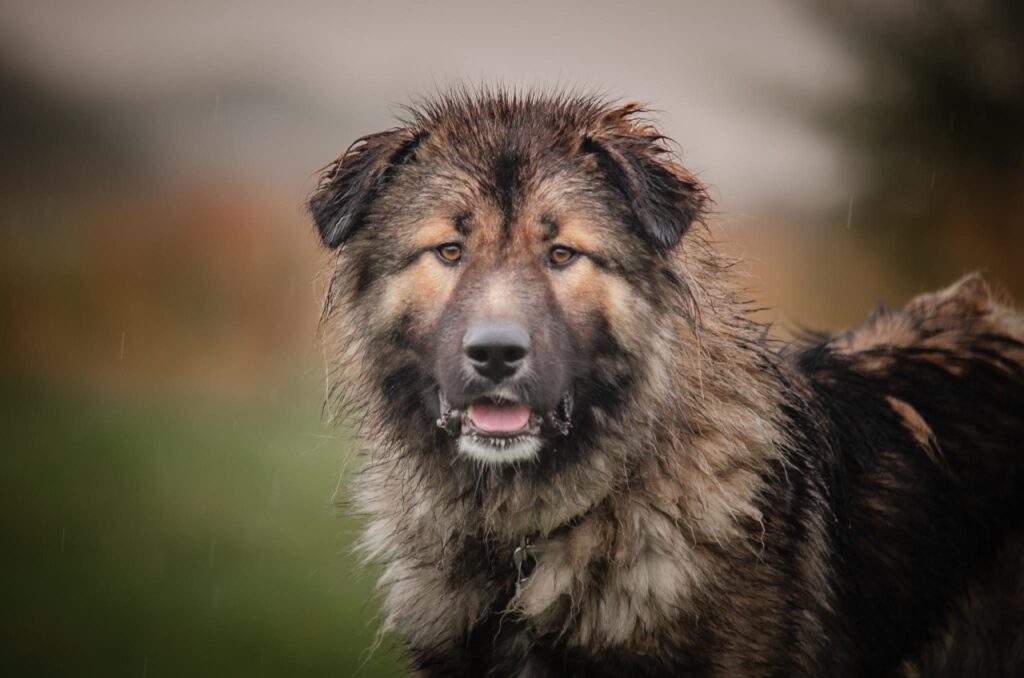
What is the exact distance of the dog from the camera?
11.1 feet

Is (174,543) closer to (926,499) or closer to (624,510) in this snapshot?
(624,510)

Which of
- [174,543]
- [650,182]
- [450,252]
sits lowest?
[174,543]

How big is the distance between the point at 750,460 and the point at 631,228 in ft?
3.20

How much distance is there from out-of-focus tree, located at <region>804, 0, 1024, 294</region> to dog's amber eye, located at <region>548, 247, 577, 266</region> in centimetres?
1160

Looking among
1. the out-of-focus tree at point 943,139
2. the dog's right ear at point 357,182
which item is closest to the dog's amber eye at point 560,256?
the dog's right ear at point 357,182

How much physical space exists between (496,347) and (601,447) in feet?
2.03

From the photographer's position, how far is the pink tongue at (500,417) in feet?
11.2

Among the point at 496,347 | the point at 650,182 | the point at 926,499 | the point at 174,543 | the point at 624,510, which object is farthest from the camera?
the point at 174,543

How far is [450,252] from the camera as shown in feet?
11.8

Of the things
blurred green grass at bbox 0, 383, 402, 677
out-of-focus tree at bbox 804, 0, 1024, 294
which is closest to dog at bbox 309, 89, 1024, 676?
blurred green grass at bbox 0, 383, 402, 677

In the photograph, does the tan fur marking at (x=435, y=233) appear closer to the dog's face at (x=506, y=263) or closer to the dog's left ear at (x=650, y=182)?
Answer: the dog's face at (x=506, y=263)

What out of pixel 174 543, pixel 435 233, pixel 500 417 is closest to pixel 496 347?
pixel 500 417

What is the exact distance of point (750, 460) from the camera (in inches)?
144

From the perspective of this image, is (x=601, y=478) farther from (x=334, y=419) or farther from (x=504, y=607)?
(x=334, y=419)
